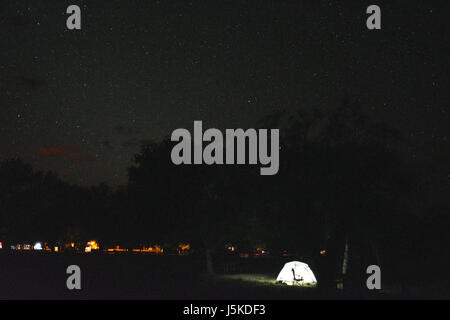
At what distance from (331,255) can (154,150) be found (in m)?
17.4

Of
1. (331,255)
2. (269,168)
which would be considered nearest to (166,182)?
(269,168)

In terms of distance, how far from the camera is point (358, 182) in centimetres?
2909

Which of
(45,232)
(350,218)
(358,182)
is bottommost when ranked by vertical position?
(45,232)

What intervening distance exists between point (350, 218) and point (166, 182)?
15.5 metres

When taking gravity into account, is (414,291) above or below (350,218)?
below

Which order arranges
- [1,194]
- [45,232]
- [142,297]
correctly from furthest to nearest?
[45,232]
[1,194]
[142,297]

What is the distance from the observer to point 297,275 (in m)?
31.9

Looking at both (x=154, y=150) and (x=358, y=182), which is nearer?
(x=358, y=182)

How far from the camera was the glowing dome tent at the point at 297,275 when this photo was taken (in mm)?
31719

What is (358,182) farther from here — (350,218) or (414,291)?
(414,291)

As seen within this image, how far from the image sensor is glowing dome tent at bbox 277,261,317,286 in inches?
1249
